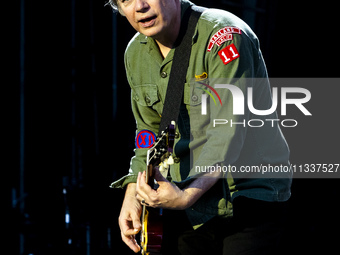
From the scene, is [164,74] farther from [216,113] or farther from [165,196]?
[165,196]

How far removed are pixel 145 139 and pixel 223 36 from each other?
711mm

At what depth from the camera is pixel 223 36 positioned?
2012mm

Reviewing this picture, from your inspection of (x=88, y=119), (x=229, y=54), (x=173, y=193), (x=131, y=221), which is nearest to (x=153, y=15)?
(x=229, y=54)

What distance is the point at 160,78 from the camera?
7.61 feet

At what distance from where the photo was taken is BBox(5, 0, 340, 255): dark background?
11.7 ft

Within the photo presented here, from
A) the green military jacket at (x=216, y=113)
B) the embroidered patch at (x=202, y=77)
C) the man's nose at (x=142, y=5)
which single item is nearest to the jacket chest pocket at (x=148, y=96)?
the green military jacket at (x=216, y=113)

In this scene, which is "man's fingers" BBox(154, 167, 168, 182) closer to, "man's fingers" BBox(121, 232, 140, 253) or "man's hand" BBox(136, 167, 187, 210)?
"man's hand" BBox(136, 167, 187, 210)

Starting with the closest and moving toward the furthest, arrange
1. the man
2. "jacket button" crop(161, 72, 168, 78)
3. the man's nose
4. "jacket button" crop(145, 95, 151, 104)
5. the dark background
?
the man, the man's nose, "jacket button" crop(161, 72, 168, 78), "jacket button" crop(145, 95, 151, 104), the dark background

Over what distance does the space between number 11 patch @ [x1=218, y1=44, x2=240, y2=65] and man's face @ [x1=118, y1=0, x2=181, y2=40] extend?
0.30 meters

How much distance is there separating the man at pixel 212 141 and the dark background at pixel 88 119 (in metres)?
1.42

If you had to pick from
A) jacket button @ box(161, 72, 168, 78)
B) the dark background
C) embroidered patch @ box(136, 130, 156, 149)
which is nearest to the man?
jacket button @ box(161, 72, 168, 78)

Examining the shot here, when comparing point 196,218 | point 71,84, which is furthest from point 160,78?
point 71,84

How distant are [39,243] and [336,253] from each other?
291 centimetres

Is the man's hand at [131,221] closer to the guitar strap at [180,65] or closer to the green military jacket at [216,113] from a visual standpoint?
the green military jacket at [216,113]
